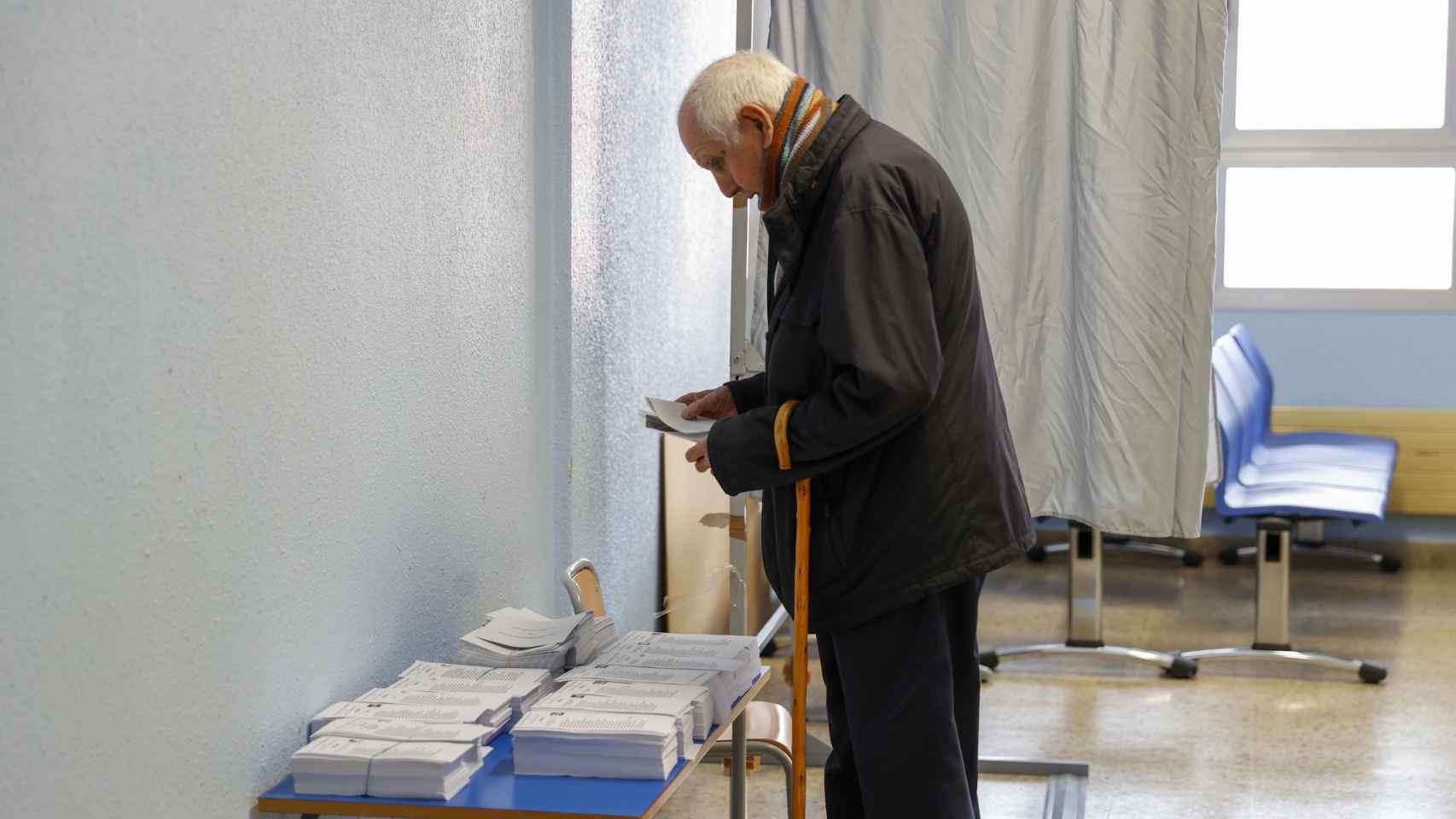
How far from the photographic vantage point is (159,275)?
4.66ft

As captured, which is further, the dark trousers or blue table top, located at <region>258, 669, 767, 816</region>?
the dark trousers

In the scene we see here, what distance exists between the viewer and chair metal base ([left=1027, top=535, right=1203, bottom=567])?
571cm

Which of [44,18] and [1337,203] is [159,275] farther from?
[1337,203]

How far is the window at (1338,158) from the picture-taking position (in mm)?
5844

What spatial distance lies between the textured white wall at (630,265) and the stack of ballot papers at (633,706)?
0.97 meters

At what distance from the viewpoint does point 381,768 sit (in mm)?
1604

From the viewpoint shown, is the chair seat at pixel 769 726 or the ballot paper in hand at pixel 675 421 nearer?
the ballot paper in hand at pixel 675 421

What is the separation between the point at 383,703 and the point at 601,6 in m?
1.61

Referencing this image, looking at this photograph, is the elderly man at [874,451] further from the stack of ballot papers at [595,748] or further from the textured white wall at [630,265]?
the textured white wall at [630,265]

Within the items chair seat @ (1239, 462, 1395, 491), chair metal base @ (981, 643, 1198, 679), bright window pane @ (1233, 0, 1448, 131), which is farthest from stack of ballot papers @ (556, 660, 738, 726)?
bright window pane @ (1233, 0, 1448, 131)

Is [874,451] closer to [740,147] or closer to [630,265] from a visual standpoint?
[740,147]

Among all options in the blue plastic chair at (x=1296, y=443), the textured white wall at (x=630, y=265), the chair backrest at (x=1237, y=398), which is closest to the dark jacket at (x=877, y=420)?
the textured white wall at (x=630, y=265)

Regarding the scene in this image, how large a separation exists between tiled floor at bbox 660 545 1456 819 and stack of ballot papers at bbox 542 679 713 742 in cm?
117

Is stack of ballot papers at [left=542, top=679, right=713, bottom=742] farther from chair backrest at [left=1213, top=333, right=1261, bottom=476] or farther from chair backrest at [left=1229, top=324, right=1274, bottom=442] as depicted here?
chair backrest at [left=1229, top=324, right=1274, bottom=442]
